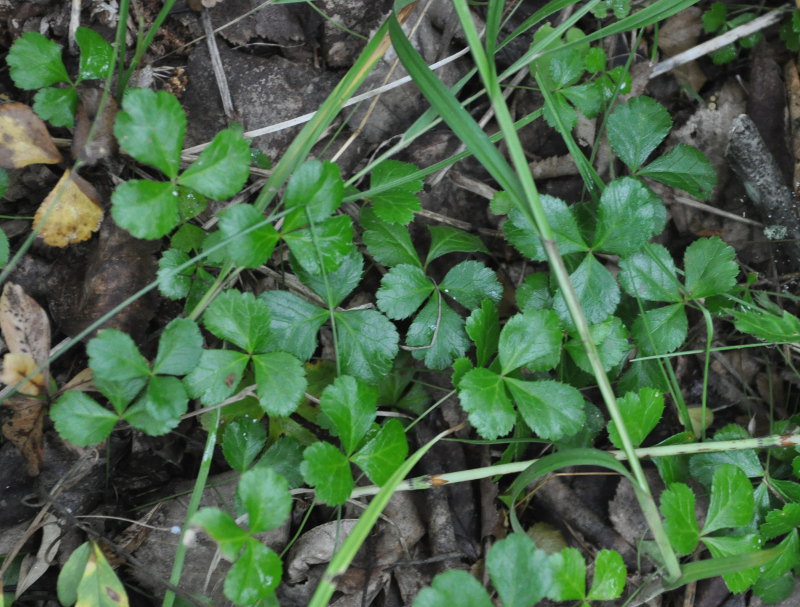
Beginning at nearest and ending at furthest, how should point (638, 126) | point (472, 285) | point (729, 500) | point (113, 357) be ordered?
point (113, 357)
point (729, 500)
point (472, 285)
point (638, 126)

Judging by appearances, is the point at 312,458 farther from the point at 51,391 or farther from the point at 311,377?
the point at 51,391

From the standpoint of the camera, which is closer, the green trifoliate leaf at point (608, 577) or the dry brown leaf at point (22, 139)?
the green trifoliate leaf at point (608, 577)

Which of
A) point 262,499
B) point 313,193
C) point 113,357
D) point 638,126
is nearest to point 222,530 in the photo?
point 262,499

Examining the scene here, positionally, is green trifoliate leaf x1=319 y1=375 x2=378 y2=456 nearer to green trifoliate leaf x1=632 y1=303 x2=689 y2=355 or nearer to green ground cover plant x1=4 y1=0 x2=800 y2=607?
green ground cover plant x1=4 y1=0 x2=800 y2=607

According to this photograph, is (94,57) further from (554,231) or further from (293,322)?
(554,231)

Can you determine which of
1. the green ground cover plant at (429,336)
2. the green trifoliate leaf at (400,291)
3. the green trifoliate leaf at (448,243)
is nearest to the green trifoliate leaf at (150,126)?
the green ground cover plant at (429,336)

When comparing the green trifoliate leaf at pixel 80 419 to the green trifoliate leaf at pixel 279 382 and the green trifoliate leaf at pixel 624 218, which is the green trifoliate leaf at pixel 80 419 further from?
the green trifoliate leaf at pixel 624 218
